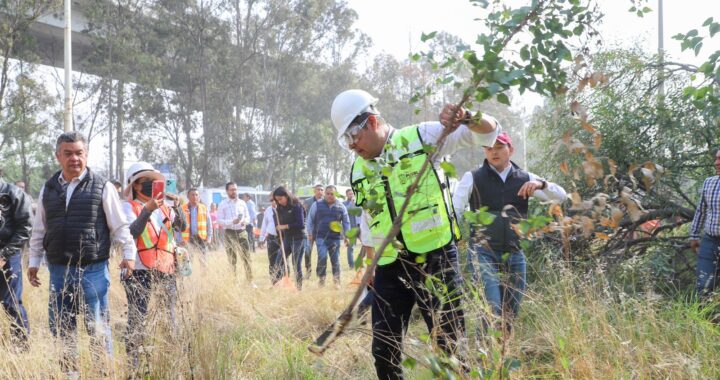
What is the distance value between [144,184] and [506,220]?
2.77m

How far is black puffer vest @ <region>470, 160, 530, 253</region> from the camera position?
158 inches

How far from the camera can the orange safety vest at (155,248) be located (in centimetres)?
452

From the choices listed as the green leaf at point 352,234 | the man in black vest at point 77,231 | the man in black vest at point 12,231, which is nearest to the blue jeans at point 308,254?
the man in black vest at point 12,231

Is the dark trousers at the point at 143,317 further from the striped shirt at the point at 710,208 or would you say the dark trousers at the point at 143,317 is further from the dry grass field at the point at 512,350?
the striped shirt at the point at 710,208

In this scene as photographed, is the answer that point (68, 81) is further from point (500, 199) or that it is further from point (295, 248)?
point (500, 199)

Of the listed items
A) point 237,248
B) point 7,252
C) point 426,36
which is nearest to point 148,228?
point 7,252

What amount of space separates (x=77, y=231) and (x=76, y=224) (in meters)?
0.05

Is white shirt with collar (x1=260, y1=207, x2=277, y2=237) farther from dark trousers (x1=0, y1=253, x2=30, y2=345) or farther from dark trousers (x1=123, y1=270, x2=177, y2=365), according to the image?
dark trousers (x1=123, y1=270, x2=177, y2=365)

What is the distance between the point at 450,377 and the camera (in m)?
1.68

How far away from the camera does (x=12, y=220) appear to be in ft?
15.5

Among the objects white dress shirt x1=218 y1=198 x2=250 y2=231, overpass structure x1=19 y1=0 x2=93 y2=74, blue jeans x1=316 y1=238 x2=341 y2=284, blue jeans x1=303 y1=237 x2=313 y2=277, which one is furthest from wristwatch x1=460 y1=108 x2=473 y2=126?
overpass structure x1=19 y1=0 x2=93 y2=74

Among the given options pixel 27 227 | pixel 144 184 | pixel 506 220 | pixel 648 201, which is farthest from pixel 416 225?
pixel 648 201

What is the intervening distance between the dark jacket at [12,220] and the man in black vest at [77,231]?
0.82m

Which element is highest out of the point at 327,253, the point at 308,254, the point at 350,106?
the point at 350,106
